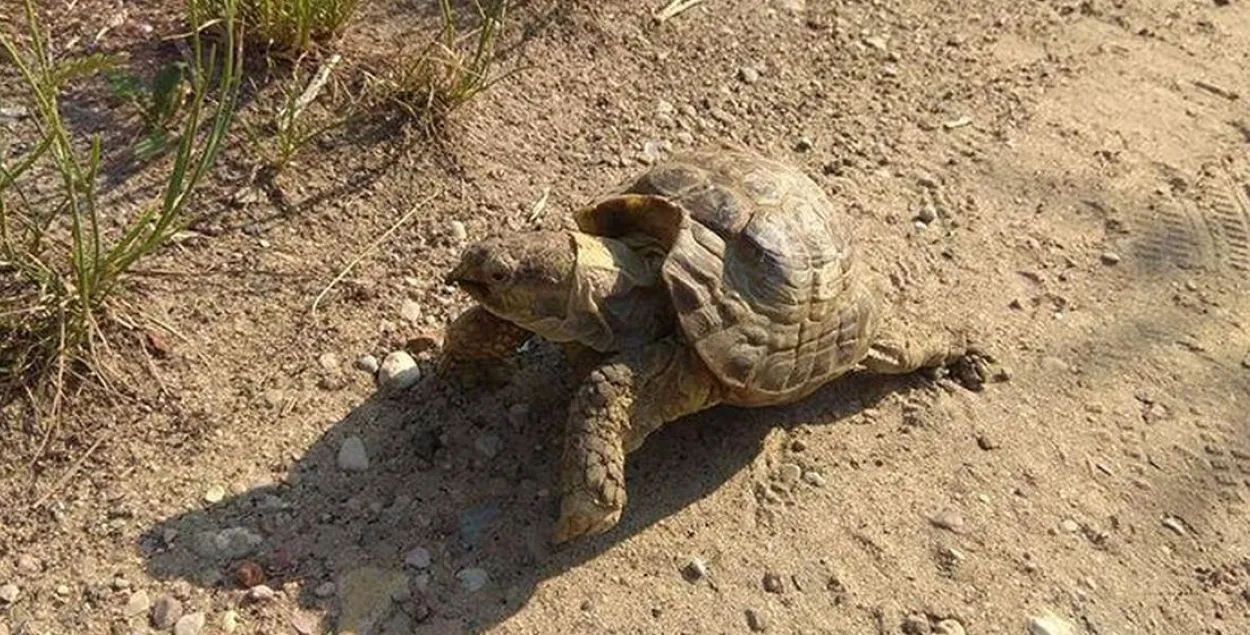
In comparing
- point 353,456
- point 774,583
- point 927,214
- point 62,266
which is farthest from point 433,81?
point 774,583

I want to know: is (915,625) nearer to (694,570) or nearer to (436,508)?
(694,570)

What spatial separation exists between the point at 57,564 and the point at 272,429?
532mm

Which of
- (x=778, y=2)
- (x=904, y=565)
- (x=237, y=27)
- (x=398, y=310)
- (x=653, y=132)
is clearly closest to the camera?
(x=904, y=565)

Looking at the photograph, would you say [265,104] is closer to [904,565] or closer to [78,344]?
[78,344]

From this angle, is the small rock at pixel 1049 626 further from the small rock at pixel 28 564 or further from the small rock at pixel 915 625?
the small rock at pixel 28 564

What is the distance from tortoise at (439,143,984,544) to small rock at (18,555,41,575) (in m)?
0.96

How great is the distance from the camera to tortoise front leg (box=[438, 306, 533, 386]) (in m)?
2.90

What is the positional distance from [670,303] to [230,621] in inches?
43.3

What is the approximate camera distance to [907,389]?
3.26 m

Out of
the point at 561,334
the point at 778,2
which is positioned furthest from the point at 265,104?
the point at 778,2

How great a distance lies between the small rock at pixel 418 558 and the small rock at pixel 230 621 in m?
0.35

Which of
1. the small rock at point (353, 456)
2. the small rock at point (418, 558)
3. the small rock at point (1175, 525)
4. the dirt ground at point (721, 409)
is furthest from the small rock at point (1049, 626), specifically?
the small rock at point (353, 456)

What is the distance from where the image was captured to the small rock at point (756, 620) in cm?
270

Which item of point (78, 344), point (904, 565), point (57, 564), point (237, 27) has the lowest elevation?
point (904, 565)
